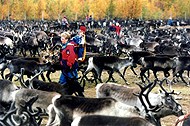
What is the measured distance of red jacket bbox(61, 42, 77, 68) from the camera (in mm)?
9867

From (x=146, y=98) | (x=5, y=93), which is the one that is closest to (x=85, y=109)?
(x=146, y=98)

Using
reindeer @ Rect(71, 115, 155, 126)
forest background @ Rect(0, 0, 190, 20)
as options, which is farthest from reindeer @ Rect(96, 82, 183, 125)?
forest background @ Rect(0, 0, 190, 20)

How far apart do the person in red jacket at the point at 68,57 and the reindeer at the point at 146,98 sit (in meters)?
1.00

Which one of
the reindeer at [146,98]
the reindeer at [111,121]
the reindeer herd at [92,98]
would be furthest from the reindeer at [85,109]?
the reindeer at [111,121]

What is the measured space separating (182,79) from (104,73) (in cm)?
322

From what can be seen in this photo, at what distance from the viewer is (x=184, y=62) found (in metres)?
15.1

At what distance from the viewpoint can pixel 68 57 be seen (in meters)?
9.95

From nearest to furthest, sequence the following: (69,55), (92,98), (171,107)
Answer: (92,98) → (171,107) → (69,55)

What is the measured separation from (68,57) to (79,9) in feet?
230

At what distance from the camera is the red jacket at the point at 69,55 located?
987 centimetres

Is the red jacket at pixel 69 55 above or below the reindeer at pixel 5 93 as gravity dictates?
above

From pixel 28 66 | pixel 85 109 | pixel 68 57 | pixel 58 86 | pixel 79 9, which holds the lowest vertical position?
pixel 79 9

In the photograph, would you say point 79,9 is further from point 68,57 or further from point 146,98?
point 146,98

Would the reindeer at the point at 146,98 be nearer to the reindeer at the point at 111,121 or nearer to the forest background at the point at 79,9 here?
the reindeer at the point at 111,121
